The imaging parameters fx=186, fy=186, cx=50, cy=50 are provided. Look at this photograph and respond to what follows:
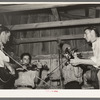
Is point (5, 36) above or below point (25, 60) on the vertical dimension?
above

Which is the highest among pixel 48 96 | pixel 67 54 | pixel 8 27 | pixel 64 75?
pixel 8 27

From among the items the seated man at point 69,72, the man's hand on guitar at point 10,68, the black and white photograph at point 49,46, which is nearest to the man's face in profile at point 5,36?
the black and white photograph at point 49,46

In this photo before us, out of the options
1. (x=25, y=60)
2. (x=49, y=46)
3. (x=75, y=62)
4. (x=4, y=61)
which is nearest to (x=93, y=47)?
(x=75, y=62)

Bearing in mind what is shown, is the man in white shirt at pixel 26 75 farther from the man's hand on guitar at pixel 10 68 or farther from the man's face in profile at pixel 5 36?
the man's face in profile at pixel 5 36

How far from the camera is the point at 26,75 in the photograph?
101 cm

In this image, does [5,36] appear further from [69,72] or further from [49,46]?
[69,72]

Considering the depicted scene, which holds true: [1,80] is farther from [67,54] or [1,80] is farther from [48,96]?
[67,54]

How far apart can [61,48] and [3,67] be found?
1.11 ft

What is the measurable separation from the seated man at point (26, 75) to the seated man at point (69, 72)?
0.16 metres

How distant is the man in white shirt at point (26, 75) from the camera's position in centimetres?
100

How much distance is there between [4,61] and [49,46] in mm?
265

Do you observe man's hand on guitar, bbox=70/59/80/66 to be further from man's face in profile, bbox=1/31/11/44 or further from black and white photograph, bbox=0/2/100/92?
man's face in profile, bbox=1/31/11/44

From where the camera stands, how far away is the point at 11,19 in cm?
107

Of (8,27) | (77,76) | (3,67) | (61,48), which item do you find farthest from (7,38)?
(77,76)
